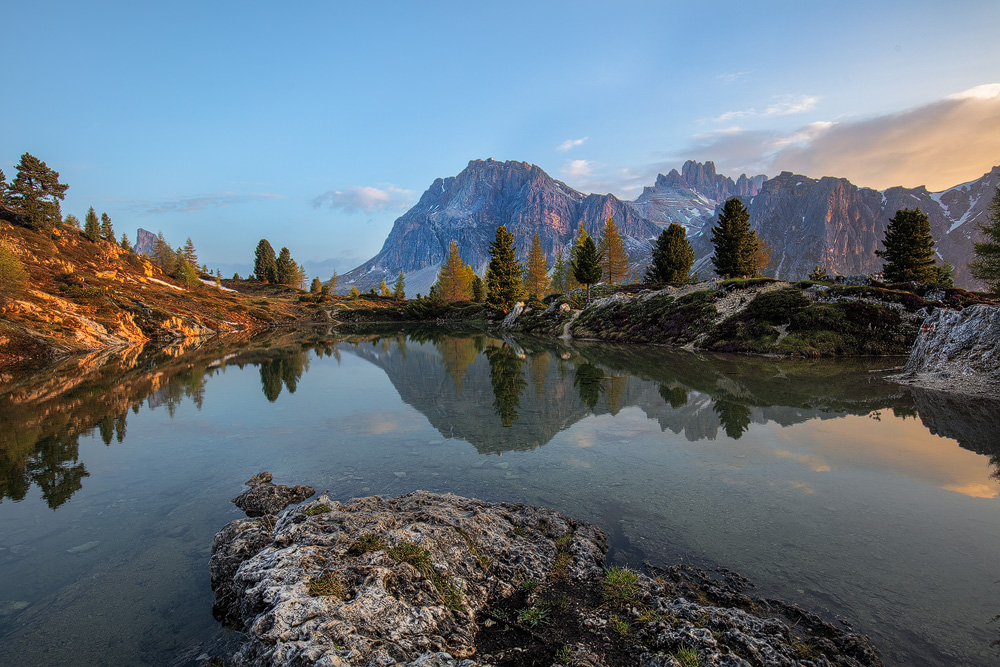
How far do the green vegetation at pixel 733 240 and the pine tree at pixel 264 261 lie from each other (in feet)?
452

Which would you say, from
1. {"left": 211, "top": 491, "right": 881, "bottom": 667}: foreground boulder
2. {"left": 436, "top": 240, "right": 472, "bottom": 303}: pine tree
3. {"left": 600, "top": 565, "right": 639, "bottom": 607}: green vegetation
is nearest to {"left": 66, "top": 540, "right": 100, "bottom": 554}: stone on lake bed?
{"left": 211, "top": 491, "right": 881, "bottom": 667}: foreground boulder

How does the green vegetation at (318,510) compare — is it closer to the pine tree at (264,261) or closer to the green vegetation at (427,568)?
Result: the green vegetation at (427,568)

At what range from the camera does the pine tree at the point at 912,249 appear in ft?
183

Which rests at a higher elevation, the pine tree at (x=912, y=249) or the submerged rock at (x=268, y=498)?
the pine tree at (x=912, y=249)

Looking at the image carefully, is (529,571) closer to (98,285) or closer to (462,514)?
(462,514)

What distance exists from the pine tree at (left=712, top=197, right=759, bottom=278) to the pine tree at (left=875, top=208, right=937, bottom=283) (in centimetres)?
1733

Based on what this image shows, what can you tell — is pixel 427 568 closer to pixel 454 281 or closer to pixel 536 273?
pixel 536 273

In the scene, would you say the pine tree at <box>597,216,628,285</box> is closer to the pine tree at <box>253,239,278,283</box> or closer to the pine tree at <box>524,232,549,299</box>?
the pine tree at <box>524,232,549,299</box>

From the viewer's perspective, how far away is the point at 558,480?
38.0 feet

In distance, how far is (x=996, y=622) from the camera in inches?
230

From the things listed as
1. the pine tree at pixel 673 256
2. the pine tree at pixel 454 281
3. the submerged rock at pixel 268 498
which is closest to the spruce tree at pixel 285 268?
the pine tree at pixel 454 281

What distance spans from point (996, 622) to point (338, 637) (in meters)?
9.07

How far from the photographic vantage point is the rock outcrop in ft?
65.7

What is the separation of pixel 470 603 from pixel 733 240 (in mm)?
75609
